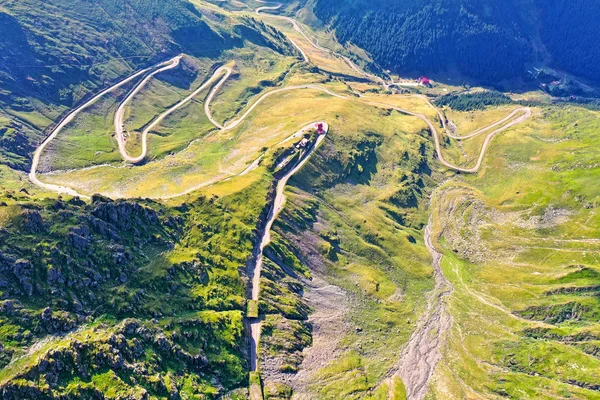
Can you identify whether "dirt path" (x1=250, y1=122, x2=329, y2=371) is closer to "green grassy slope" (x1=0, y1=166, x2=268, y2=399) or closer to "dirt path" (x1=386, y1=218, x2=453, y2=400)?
"green grassy slope" (x1=0, y1=166, x2=268, y2=399)

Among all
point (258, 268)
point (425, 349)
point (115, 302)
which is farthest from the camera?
point (258, 268)

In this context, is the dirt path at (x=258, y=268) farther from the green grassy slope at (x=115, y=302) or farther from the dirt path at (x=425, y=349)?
the dirt path at (x=425, y=349)

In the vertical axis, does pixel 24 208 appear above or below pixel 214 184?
below

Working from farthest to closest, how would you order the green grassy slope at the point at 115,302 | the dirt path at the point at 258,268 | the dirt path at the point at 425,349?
the dirt path at the point at 425,349, the dirt path at the point at 258,268, the green grassy slope at the point at 115,302

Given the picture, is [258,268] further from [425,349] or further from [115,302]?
[425,349]

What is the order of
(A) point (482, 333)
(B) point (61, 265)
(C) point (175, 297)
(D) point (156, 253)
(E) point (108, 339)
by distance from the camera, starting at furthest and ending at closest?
(A) point (482, 333), (D) point (156, 253), (C) point (175, 297), (B) point (61, 265), (E) point (108, 339)

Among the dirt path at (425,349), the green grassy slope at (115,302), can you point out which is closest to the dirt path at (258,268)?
the green grassy slope at (115,302)

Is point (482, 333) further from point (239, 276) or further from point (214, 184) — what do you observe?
point (214, 184)

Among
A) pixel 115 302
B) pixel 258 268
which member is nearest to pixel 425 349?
pixel 258 268

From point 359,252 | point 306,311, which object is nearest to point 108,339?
point 306,311
